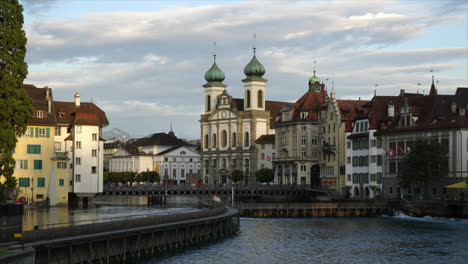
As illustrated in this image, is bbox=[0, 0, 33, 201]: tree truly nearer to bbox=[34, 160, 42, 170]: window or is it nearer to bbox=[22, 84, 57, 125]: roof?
bbox=[22, 84, 57, 125]: roof

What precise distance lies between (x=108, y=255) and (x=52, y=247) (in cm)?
782

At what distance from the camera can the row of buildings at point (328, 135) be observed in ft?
362

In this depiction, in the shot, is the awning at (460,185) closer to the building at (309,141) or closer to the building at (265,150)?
the building at (309,141)

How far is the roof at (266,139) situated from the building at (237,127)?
71.3 inches

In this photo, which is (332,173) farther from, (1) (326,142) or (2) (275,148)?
(2) (275,148)

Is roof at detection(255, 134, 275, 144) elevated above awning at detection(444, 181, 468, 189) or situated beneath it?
elevated above

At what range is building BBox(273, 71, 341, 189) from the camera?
142750 mm

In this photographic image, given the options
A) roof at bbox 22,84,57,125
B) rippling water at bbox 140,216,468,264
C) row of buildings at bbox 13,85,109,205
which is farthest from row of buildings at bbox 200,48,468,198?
roof at bbox 22,84,57,125

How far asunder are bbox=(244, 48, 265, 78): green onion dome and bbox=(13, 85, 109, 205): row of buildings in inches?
2829

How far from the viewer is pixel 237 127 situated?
186000 mm

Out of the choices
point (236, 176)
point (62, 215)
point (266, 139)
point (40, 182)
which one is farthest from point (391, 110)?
point (236, 176)

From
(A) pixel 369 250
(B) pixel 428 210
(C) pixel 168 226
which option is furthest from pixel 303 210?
(C) pixel 168 226

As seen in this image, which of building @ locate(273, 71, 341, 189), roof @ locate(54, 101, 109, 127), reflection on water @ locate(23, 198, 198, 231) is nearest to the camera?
reflection on water @ locate(23, 198, 198, 231)

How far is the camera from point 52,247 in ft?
144
